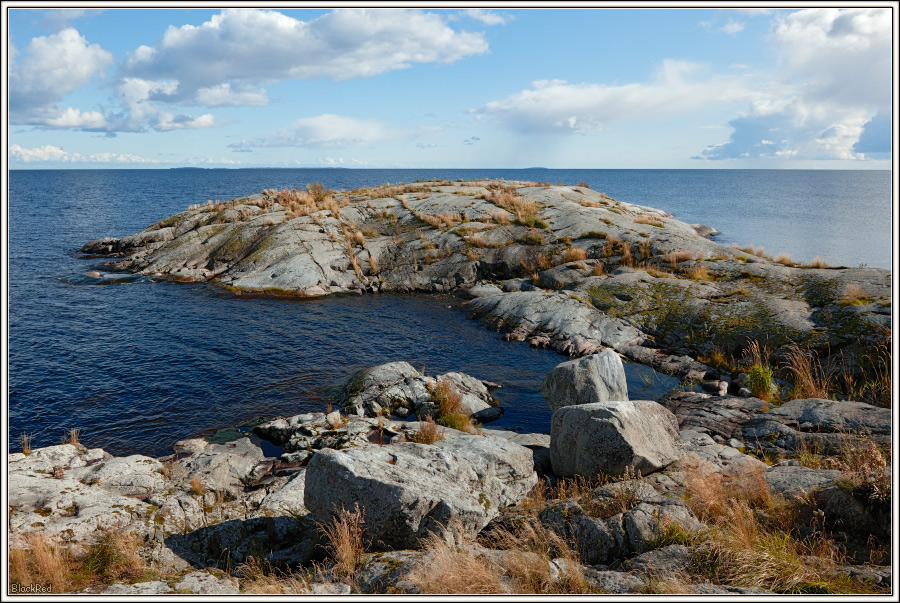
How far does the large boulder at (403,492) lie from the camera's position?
27.3 feet

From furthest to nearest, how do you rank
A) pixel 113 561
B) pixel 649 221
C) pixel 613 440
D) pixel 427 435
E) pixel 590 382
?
pixel 649 221 < pixel 590 382 < pixel 427 435 < pixel 613 440 < pixel 113 561

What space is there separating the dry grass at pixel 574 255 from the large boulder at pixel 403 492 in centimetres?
2405

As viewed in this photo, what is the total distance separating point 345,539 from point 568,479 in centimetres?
588

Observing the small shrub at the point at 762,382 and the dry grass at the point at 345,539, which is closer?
the dry grass at the point at 345,539

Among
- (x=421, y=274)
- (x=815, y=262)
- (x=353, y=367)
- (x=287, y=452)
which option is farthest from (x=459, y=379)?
(x=815, y=262)

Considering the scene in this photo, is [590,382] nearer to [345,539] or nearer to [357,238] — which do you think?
[345,539]

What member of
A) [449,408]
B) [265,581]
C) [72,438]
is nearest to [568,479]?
[449,408]

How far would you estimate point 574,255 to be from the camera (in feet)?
106

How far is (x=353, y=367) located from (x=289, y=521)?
11818 millimetres

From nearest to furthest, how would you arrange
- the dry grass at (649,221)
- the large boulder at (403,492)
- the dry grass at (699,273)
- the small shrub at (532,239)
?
the large boulder at (403,492)
the dry grass at (699,273)
the small shrub at (532,239)
the dry grass at (649,221)

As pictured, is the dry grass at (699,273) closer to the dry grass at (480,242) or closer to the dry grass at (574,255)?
the dry grass at (574,255)

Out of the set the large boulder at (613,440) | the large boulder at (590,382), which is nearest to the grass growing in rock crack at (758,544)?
the large boulder at (613,440)

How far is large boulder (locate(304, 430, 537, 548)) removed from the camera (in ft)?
27.3

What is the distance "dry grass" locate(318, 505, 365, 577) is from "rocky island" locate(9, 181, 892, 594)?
41mm
